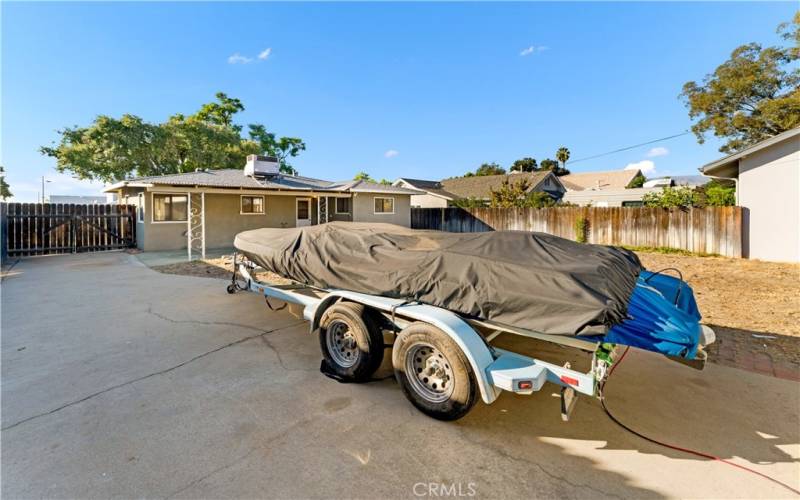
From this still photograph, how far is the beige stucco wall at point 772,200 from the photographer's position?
1022 centimetres

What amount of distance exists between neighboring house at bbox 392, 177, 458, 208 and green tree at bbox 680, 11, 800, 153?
60.1ft

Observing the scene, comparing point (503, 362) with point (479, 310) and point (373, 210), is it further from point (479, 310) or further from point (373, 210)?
point (373, 210)

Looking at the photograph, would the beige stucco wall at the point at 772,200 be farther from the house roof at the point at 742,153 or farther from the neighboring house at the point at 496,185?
the neighboring house at the point at 496,185

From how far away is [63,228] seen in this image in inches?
546

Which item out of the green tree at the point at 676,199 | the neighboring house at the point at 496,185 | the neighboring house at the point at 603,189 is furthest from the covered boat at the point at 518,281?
the neighboring house at the point at 496,185

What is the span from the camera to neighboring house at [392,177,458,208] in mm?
31672

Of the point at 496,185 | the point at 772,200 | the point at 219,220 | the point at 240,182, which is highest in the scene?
the point at 496,185

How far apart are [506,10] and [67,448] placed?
Result: 626 inches

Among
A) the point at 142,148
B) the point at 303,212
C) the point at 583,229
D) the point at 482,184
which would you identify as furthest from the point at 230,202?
the point at 482,184

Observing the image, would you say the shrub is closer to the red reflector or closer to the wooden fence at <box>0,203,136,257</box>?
the red reflector

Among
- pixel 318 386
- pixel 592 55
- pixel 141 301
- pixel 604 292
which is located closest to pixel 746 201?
pixel 592 55

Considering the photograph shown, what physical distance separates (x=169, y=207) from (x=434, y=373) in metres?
15.1

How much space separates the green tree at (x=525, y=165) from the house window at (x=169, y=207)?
190 feet

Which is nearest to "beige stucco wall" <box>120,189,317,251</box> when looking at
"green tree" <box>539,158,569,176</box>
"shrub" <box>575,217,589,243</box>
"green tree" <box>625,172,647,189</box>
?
"shrub" <box>575,217,589,243</box>
